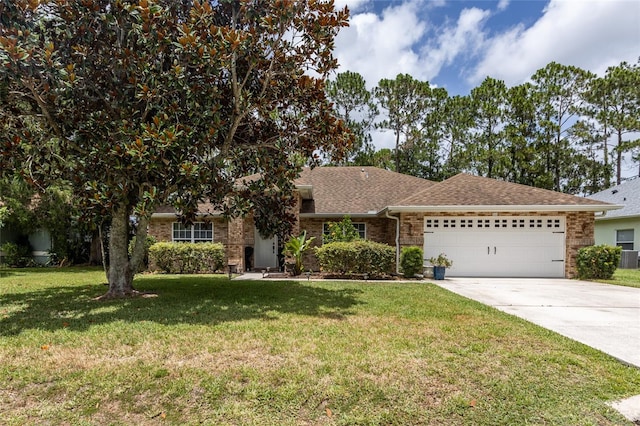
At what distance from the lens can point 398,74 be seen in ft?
94.6

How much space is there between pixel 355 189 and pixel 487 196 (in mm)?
6273

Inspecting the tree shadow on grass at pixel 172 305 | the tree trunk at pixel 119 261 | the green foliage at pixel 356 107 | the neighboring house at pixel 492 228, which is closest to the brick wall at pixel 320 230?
the neighboring house at pixel 492 228

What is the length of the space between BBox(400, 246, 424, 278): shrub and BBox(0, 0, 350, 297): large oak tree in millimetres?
6065

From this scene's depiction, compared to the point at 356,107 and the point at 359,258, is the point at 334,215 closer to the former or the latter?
the point at 359,258

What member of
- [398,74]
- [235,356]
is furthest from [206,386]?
[398,74]

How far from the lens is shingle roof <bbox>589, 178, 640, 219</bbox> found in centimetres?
1869

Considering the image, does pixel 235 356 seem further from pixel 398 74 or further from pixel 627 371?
pixel 398 74

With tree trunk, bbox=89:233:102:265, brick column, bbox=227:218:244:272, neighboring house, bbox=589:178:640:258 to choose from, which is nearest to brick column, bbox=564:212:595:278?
neighboring house, bbox=589:178:640:258

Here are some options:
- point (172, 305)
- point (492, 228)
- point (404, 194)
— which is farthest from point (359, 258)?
point (172, 305)

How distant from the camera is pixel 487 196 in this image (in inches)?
567

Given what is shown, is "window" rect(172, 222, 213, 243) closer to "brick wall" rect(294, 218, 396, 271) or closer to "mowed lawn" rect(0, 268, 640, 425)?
"brick wall" rect(294, 218, 396, 271)

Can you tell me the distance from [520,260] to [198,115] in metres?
12.6

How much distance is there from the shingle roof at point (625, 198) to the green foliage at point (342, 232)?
14.3 meters

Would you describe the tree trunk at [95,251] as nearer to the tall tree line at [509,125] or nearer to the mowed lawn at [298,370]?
the mowed lawn at [298,370]
